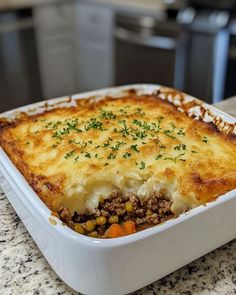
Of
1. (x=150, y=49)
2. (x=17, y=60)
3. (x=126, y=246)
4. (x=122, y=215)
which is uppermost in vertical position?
(x=126, y=246)

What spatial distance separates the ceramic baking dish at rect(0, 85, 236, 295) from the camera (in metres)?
0.60

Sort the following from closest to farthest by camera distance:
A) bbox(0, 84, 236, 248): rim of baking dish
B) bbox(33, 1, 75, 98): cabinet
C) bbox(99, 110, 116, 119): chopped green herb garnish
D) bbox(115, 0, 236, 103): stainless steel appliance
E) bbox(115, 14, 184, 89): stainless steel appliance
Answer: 1. bbox(0, 84, 236, 248): rim of baking dish
2. bbox(99, 110, 116, 119): chopped green herb garnish
3. bbox(115, 0, 236, 103): stainless steel appliance
4. bbox(115, 14, 184, 89): stainless steel appliance
5. bbox(33, 1, 75, 98): cabinet

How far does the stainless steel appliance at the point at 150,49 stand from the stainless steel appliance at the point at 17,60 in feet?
2.26

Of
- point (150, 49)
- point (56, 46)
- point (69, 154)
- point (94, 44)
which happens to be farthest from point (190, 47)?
point (69, 154)

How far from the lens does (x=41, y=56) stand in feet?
10.2

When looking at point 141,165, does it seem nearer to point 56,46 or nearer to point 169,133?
point 169,133

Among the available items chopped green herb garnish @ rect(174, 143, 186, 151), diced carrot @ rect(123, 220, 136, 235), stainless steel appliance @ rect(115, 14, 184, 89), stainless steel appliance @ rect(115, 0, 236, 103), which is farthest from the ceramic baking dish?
stainless steel appliance @ rect(115, 14, 184, 89)

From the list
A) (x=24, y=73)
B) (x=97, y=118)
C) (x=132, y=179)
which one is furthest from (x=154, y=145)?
(x=24, y=73)

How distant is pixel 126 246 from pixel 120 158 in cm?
30

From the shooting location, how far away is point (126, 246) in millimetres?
594

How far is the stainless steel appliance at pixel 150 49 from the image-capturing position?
2619mm

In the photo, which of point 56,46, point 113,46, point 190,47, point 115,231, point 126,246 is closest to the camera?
point 126,246

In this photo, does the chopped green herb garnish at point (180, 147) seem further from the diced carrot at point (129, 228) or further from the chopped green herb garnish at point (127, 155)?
the diced carrot at point (129, 228)

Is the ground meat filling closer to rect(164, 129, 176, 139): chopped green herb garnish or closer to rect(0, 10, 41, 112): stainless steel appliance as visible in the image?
rect(164, 129, 176, 139): chopped green herb garnish
